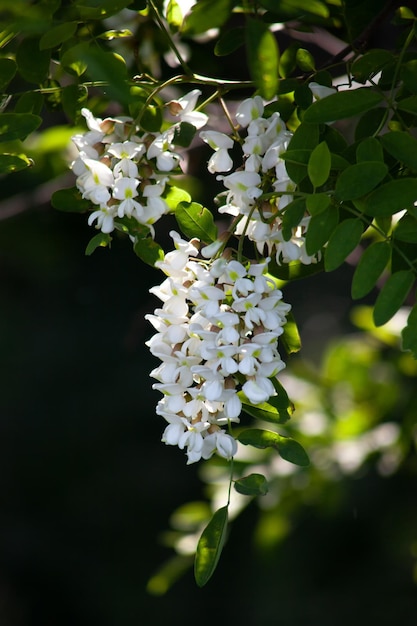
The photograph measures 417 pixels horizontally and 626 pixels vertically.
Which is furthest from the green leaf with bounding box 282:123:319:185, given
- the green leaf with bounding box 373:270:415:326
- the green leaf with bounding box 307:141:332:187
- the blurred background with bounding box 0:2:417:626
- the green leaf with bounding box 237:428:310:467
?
the blurred background with bounding box 0:2:417:626

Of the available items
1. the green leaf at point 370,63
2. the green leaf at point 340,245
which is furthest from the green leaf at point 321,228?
the green leaf at point 370,63

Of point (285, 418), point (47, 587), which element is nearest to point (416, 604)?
point (47, 587)

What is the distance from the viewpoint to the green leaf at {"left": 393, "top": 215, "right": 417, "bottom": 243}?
2.16 feet

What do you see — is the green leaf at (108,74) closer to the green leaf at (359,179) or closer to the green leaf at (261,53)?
the green leaf at (261,53)

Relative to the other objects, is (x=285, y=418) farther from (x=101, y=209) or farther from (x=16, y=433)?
(x=16, y=433)

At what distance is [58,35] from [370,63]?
248mm

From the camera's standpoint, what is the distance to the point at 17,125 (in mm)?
683

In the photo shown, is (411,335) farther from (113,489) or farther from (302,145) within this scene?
(113,489)

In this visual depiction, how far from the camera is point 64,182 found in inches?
55.7

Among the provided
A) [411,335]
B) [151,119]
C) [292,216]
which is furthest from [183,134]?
[411,335]

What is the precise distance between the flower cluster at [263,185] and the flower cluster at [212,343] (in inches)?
1.4

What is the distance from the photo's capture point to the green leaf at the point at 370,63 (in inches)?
25.7

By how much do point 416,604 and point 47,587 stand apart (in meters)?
1.28

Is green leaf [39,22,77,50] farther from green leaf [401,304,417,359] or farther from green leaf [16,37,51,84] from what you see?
green leaf [401,304,417,359]
